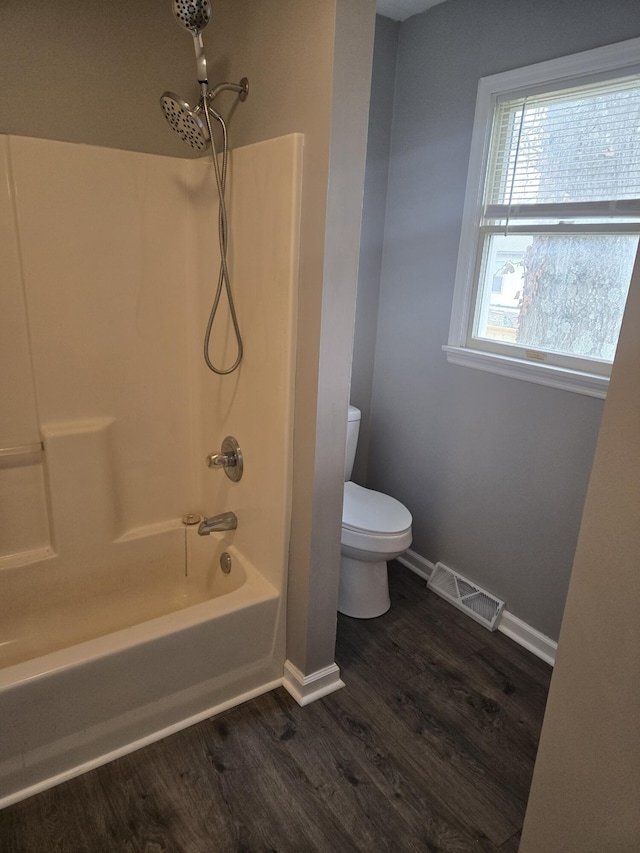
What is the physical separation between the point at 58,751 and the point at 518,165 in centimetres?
254

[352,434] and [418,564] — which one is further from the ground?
[352,434]

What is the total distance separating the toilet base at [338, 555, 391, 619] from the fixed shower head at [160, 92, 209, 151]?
1.68m

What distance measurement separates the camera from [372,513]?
96.9 inches

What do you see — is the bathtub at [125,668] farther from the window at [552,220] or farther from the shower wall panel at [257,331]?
the window at [552,220]

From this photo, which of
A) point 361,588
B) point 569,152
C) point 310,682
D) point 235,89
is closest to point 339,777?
point 310,682

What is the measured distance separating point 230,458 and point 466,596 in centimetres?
127

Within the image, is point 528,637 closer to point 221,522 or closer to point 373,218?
point 221,522

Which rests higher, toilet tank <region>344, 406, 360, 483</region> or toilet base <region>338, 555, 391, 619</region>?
toilet tank <region>344, 406, 360, 483</region>

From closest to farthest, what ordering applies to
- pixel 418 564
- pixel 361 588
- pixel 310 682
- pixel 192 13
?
pixel 192 13
pixel 310 682
pixel 361 588
pixel 418 564

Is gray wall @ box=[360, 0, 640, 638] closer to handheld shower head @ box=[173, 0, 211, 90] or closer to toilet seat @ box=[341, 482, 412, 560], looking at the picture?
toilet seat @ box=[341, 482, 412, 560]

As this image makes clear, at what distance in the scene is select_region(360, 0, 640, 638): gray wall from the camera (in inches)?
81.7

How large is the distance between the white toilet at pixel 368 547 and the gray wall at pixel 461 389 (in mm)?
343

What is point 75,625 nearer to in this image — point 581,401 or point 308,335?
point 308,335

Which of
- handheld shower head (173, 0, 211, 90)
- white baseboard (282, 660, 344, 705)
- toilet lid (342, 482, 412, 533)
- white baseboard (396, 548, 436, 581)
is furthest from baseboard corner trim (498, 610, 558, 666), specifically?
handheld shower head (173, 0, 211, 90)
